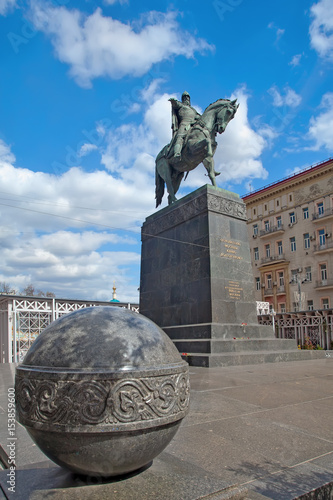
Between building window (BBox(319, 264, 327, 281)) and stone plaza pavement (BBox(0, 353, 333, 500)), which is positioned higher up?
building window (BBox(319, 264, 327, 281))

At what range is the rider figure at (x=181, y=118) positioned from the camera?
14.9m

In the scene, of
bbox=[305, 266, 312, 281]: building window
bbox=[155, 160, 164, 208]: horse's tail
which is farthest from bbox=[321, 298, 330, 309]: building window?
bbox=[155, 160, 164, 208]: horse's tail

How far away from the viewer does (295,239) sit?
4538cm

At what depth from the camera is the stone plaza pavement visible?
223 cm

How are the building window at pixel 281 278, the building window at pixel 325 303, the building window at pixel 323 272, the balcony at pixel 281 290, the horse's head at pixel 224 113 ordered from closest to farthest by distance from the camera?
the horse's head at pixel 224 113 → the building window at pixel 325 303 → the building window at pixel 323 272 → the balcony at pixel 281 290 → the building window at pixel 281 278

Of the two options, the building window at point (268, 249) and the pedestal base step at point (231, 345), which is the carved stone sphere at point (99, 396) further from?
the building window at point (268, 249)

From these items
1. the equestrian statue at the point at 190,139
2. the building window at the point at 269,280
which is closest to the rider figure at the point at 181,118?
the equestrian statue at the point at 190,139

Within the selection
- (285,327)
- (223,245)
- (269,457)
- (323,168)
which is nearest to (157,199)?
(223,245)

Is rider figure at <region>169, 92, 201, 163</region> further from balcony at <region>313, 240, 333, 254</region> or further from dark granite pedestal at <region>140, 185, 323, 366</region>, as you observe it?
balcony at <region>313, 240, 333, 254</region>

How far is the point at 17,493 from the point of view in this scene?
2182 millimetres

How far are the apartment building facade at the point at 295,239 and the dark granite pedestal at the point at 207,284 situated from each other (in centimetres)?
2969

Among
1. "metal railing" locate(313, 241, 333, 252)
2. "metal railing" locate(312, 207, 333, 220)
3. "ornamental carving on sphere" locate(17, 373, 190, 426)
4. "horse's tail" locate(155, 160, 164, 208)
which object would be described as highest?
"metal railing" locate(312, 207, 333, 220)

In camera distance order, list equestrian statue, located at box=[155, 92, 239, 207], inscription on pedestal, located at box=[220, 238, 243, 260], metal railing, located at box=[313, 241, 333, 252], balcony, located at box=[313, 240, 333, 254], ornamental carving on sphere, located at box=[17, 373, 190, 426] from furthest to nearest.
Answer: metal railing, located at box=[313, 241, 333, 252] < balcony, located at box=[313, 240, 333, 254] < equestrian statue, located at box=[155, 92, 239, 207] < inscription on pedestal, located at box=[220, 238, 243, 260] < ornamental carving on sphere, located at box=[17, 373, 190, 426]

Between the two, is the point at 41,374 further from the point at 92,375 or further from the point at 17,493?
the point at 17,493
